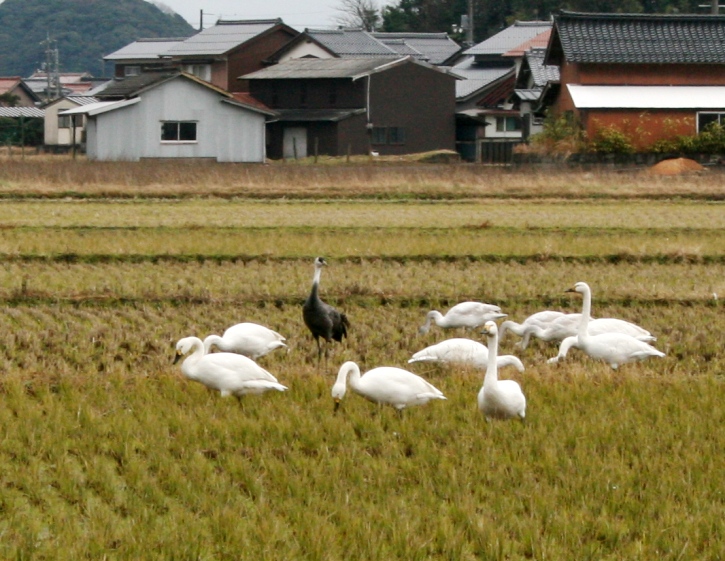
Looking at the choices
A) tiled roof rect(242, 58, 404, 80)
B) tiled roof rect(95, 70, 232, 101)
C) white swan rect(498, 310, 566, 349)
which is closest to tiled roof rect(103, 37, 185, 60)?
tiled roof rect(242, 58, 404, 80)

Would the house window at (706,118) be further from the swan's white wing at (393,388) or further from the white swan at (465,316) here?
the swan's white wing at (393,388)

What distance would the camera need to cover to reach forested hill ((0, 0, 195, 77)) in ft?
354

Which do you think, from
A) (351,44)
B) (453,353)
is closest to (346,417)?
(453,353)

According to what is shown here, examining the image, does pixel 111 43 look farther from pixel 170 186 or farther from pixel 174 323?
pixel 174 323

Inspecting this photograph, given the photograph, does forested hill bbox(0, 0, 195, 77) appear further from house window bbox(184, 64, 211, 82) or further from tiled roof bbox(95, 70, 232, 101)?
tiled roof bbox(95, 70, 232, 101)

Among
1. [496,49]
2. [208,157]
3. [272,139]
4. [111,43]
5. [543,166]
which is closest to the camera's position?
[543,166]

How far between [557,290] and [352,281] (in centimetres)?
201

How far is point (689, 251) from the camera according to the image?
46.9 ft

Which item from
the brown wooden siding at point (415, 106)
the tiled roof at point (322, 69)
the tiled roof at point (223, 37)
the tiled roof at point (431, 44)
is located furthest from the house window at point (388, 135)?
the tiled roof at point (431, 44)

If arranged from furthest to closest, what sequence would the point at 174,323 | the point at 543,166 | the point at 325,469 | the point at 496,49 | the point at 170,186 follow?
1. the point at 496,49
2. the point at 543,166
3. the point at 170,186
4. the point at 174,323
5. the point at 325,469

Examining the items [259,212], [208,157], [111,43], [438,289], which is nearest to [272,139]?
[208,157]

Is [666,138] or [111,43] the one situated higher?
[111,43]

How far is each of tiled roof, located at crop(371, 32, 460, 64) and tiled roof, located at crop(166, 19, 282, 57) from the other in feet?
32.0

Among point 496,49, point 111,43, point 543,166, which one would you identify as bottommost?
point 543,166
